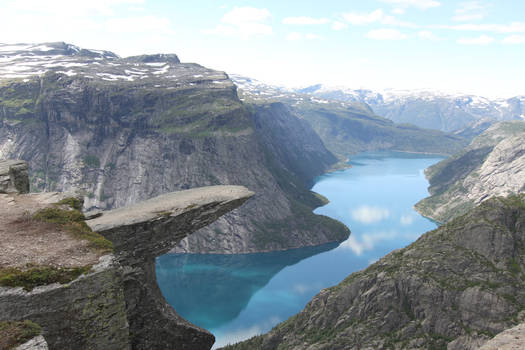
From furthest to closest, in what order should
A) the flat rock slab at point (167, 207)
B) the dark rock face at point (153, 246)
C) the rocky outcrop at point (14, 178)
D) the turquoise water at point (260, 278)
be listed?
the turquoise water at point (260, 278), the rocky outcrop at point (14, 178), the dark rock face at point (153, 246), the flat rock slab at point (167, 207)

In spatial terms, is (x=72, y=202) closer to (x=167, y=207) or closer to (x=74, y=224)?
(x=74, y=224)

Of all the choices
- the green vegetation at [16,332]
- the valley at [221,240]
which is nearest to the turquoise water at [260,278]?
the valley at [221,240]

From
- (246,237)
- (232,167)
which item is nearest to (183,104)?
(232,167)

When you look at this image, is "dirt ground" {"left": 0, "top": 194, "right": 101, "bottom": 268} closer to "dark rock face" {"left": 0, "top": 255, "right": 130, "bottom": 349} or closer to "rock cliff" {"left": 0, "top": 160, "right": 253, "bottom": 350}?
"rock cliff" {"left": 0, "top": 160, "right": 253, "bottom": 350}

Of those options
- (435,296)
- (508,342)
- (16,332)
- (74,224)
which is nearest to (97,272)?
(16,332)

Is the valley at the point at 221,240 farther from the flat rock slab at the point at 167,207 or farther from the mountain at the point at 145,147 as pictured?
the mountain at the point at 145,147

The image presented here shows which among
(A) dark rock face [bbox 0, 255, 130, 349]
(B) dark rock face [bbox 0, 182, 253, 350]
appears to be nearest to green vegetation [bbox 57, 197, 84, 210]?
(B) dark rock face [bbox 0, 182, 253, 350]
